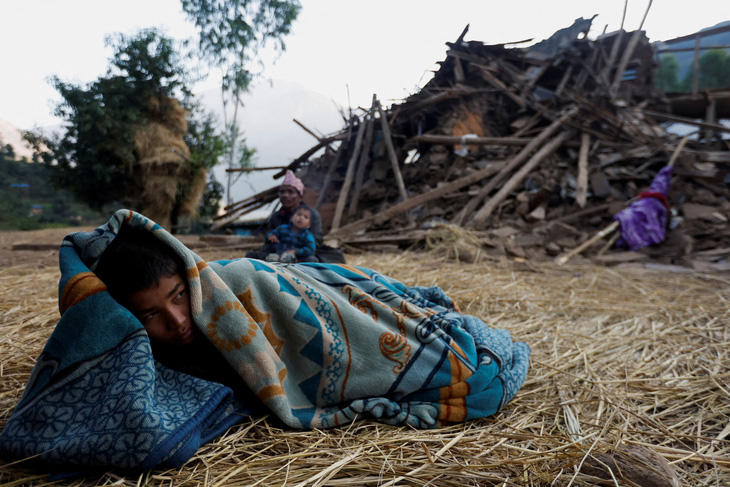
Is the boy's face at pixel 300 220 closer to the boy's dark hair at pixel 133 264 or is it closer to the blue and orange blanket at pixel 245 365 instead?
the blue and orange blanket at pixel 245 365

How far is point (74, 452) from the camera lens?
102cm

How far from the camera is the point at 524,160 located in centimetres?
739

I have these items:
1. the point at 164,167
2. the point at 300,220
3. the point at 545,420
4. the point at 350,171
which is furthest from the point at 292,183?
the point at 164,167

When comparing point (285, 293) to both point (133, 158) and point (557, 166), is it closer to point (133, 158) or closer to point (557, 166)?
point (557, 166)

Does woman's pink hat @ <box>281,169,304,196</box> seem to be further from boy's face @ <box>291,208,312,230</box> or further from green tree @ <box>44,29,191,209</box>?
green tree @ <box>44,29,191,209</box>

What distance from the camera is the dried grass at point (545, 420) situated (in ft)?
3.53

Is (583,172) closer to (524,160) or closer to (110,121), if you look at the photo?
(524,160)

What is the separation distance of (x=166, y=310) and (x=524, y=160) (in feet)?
24.3

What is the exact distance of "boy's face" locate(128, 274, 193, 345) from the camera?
1.16 m

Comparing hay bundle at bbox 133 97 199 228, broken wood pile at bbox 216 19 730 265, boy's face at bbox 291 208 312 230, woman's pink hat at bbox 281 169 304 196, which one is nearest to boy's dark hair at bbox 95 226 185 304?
boy's face at bbox 291 208 312 230

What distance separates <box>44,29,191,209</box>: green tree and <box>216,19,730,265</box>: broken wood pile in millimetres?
2609

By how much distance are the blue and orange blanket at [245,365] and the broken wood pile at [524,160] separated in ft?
13.2

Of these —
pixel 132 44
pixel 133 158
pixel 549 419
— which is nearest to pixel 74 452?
pixel 549 419

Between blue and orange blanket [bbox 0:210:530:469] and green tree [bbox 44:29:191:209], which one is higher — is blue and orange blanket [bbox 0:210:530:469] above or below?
below
